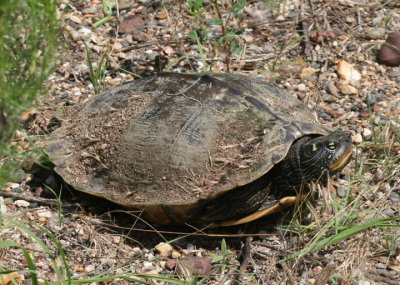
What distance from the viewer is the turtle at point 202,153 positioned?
3123mm

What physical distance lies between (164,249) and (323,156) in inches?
43.3

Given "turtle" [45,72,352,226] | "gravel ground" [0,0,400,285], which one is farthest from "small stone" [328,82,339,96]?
"turtle" [45,72,352,226]

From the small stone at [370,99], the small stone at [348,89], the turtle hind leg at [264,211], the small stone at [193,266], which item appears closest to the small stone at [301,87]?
the small stone at [348,89]

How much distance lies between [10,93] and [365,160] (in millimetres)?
2587

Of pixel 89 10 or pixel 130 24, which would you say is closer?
pixel 130 24

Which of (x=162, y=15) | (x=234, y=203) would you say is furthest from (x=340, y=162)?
(x=162, y=15)

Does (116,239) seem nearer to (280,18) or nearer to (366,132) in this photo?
(366,132)

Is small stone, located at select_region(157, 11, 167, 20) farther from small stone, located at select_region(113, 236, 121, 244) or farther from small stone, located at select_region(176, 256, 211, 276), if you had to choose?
small stone, located at select_region(176, 256, 211, 276)

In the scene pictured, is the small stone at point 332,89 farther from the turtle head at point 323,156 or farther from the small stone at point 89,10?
the small stone at point 89,10

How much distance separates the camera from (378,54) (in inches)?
183

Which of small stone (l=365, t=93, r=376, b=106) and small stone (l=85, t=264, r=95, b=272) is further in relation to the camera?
small stone (l=365, t=93, r=376, b=106)

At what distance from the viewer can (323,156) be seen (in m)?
3.21

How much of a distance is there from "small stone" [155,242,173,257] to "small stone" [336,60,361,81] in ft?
7.24

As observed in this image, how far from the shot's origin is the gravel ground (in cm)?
304
